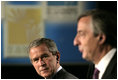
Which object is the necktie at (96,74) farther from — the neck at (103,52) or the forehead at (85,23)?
the forehead at (85,23)

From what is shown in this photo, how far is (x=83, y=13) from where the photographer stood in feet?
8.04

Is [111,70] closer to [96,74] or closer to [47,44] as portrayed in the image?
[96,74]

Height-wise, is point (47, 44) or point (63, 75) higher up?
A: point (47, 44)

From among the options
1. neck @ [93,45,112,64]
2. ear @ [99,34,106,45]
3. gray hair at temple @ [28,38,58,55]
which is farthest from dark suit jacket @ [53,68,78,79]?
ear @ [99,34,106,45]

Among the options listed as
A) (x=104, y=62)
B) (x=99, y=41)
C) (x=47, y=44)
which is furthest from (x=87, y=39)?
(x=47, y=44)

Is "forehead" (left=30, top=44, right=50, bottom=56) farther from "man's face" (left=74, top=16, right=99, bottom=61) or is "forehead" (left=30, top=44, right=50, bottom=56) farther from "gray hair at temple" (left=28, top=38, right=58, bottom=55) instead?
"man's face" (left=74, top=16, right=99, bottom=61)

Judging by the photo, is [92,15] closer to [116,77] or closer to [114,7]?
[114,7]

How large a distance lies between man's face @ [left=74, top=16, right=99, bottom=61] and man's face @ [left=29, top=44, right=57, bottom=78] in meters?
0.29

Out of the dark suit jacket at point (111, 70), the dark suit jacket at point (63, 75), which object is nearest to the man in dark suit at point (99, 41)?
the dark suit jacket at point (111, 70)

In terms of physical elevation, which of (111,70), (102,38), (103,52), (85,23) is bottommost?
(111,70)

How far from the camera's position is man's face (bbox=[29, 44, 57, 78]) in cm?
245

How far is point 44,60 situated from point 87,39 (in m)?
0.43

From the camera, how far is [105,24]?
2.30 m

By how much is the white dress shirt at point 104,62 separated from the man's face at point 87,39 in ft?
0.29
